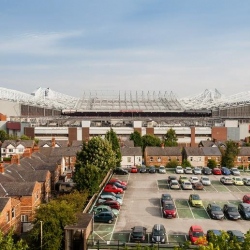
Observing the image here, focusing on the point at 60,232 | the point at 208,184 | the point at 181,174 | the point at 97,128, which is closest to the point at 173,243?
the point at 60,232

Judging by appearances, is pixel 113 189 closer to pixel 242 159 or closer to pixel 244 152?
pixel 242 159

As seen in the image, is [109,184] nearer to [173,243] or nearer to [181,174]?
[181,174]

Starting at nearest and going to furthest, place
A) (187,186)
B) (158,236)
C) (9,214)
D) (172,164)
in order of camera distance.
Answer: (158,236) → (9,214) → (187,186) → (172,164)

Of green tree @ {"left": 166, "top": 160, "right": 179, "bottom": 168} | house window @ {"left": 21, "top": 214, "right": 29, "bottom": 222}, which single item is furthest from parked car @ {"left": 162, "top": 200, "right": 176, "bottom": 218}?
green tree @ {"left": 166, "top": 160, "right": 179, "bottom": 168}

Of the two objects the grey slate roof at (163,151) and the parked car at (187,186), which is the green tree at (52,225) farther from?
the grey slate roof at (163,151)

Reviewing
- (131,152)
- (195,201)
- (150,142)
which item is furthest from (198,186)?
(150,142)

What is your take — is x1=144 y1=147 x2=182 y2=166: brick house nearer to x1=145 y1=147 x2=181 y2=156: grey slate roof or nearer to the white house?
x1=145 y1=147 x2=181 y2=156: grey slate roof
